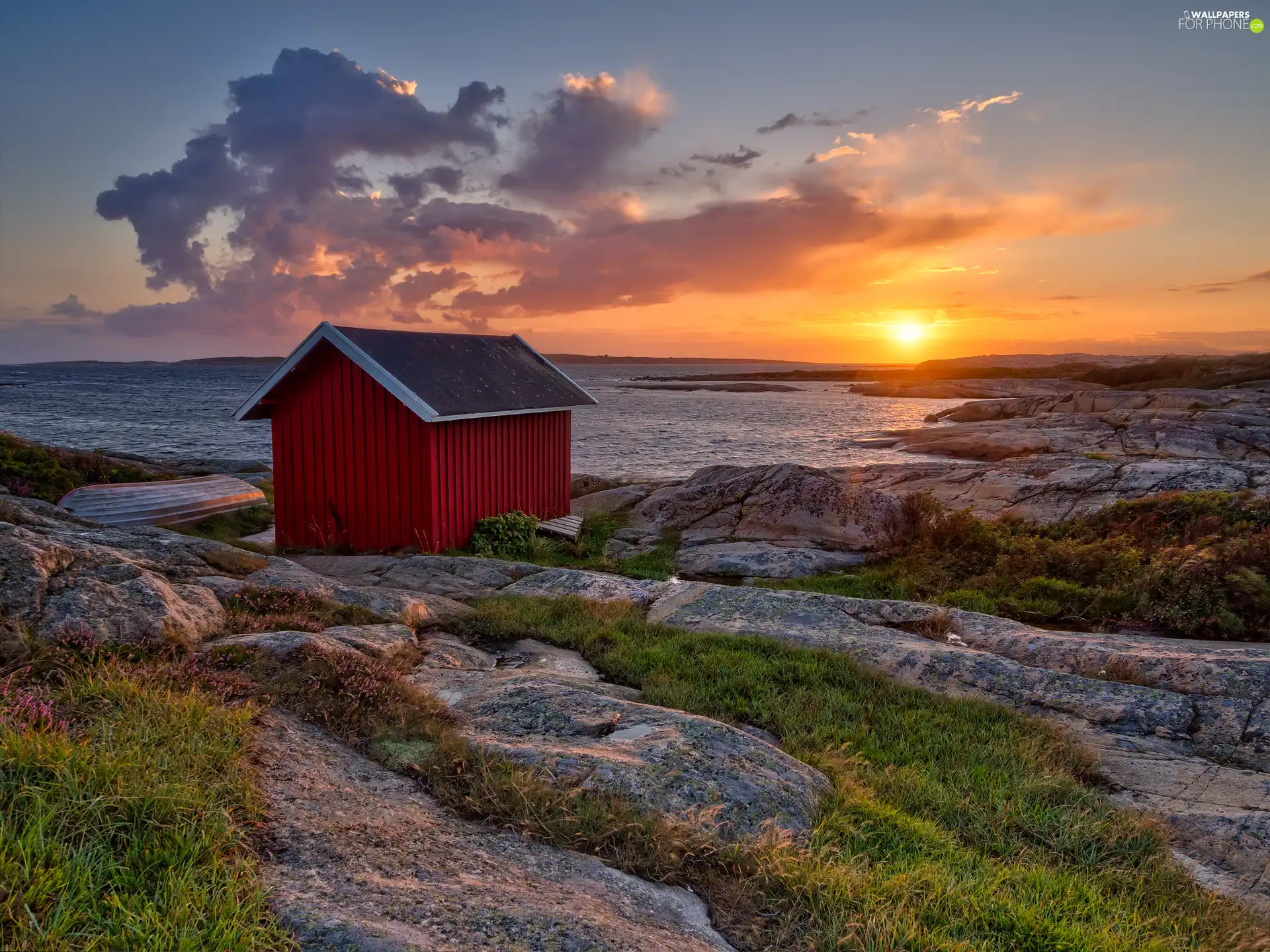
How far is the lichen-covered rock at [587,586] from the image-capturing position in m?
11.4

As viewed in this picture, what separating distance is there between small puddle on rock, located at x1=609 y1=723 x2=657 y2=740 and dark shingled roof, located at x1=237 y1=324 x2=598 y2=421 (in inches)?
386

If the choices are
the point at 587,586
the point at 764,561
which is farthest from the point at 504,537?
the point at 764,561

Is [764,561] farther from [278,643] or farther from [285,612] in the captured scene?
[278,643]

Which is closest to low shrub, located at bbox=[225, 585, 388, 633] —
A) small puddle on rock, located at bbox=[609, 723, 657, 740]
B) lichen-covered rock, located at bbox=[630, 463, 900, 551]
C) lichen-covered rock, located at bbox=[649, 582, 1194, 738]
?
small puddle on rock, located at bbox=[609, 723, 657, 740]

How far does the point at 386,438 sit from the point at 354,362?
5.56ft

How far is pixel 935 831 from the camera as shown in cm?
460

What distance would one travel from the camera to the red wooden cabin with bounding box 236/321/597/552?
14.5 metres

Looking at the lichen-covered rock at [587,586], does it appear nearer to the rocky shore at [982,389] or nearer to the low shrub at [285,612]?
the low shrub at [285,612]

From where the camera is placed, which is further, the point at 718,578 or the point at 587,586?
the point at 718,578

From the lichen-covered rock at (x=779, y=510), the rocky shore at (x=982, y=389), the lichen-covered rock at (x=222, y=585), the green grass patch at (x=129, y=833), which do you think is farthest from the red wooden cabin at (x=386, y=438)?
the rocky shore at (x=982, y=389)

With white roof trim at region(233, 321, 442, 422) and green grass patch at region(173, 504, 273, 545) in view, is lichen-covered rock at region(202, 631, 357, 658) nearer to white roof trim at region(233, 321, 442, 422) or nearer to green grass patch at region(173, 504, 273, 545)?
white roof trim at region(233, 321, 442, 422)

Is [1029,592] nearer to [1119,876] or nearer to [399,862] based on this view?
[1119,876]

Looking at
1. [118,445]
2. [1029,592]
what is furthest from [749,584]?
[118,445]

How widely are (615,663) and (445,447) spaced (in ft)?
27.3
